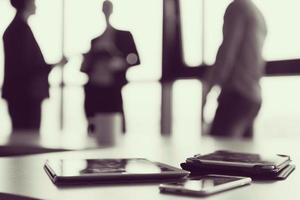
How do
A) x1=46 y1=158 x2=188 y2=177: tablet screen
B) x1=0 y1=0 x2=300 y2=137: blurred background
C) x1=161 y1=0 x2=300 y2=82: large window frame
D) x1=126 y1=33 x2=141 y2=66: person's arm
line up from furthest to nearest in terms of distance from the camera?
x1=161 y1=0 x2=300 y2=82: large window frame → x1=126 y1=33 x2=141 y2=66: person's arm → x1=0 y1=0 x2=300 y2=137: blurred background → x1=46 y1=158 x2=188 y2=177: tablet screen

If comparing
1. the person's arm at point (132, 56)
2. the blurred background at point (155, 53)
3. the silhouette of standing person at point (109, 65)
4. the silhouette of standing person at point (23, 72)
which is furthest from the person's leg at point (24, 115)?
the person's arm at point (132, 56)

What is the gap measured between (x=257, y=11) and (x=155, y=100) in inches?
66.0

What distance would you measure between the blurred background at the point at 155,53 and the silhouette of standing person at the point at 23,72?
19 centimetres

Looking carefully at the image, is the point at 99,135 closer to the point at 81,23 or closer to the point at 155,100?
the point at 155,100

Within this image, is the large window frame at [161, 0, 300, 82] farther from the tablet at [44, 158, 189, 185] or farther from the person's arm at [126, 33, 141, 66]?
the tablet at [44, 158, 189, 185]

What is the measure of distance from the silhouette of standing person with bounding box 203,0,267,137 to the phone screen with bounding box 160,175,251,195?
212 centimetres

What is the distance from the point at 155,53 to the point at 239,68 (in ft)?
5.08

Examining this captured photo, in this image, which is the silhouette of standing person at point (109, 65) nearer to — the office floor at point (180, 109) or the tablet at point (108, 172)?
the office floor at point (180, 109)

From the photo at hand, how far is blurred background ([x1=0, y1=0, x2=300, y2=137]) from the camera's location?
3184mm

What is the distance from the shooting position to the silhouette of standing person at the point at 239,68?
2832mm

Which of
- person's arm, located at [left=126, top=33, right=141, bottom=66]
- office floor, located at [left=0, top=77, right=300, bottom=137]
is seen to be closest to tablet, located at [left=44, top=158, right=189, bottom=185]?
office floor, located at [left=0, top=77, right=300, bottom=137]

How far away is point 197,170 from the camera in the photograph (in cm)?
85

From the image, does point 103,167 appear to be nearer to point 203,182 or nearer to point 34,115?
point 203,182

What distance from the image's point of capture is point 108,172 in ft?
2.44
